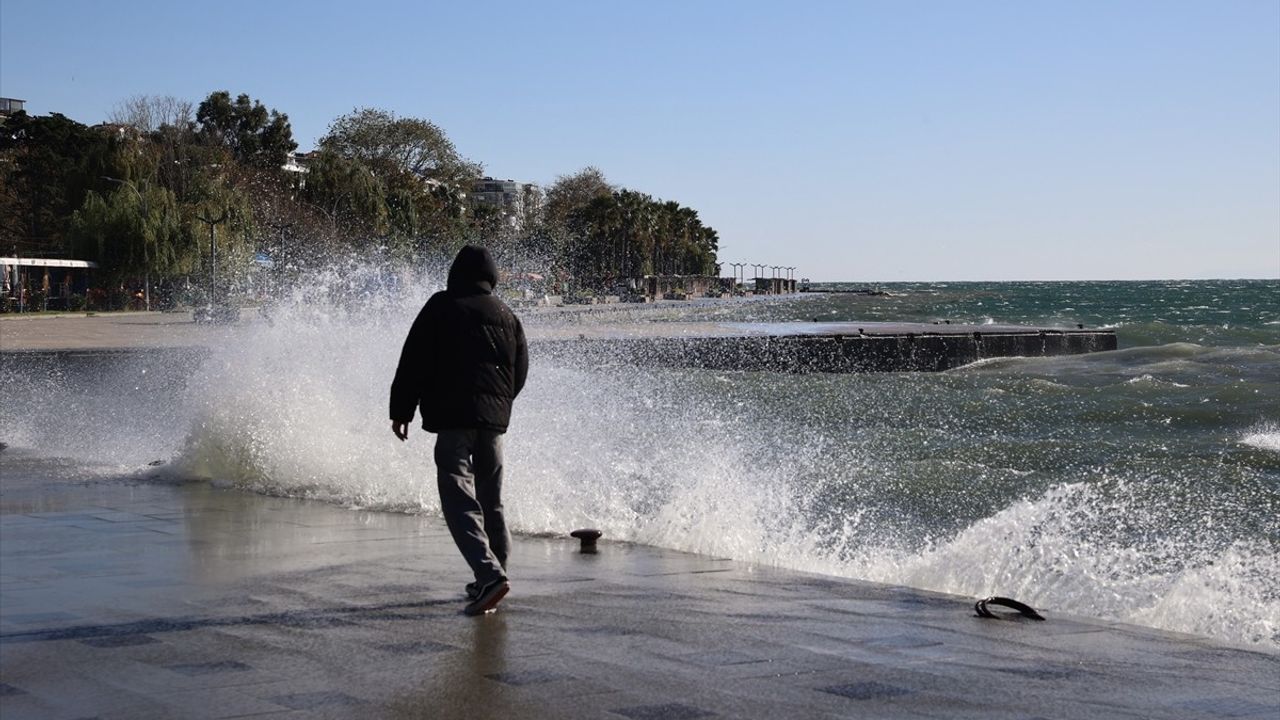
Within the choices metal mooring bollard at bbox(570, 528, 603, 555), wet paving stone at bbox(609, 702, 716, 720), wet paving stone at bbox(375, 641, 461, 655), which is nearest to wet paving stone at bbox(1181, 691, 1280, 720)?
wet paving stone at bbox(609, 702, 716, 720)

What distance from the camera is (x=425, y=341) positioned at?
257 inches

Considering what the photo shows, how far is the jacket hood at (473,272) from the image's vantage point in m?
6.66

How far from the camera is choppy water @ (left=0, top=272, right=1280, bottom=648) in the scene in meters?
9.66

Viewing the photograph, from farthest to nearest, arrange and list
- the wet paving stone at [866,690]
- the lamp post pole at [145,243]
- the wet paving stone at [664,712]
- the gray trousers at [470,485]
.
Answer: the lamp post pole at [145,243], the gray trousers at [470,485], the wet paving stone at [866,690], the wet paving stone at [664,712]

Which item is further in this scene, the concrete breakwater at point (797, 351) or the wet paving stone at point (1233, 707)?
the concrete breakwater at point (797, 351)

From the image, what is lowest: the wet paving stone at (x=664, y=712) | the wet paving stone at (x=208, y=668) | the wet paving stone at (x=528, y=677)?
the wet paving stone at (x=208, y=668)

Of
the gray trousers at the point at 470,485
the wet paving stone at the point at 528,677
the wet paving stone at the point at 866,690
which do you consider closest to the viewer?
the wet paving stone at the point at 866,690

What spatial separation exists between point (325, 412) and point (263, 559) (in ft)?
16.5

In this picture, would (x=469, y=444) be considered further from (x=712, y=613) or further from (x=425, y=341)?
(x=712, y=613)

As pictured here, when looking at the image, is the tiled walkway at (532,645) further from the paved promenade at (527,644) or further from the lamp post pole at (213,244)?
the lamp post pole at (213,244)

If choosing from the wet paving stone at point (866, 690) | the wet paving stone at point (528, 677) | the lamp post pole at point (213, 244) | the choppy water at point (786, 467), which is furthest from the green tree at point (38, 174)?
the wet paving stone at point (866, 690)

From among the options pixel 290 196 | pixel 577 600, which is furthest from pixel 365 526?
pixel 290 196

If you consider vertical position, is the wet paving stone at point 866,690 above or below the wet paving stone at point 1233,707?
above

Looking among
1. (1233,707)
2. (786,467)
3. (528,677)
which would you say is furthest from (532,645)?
(786,467)
